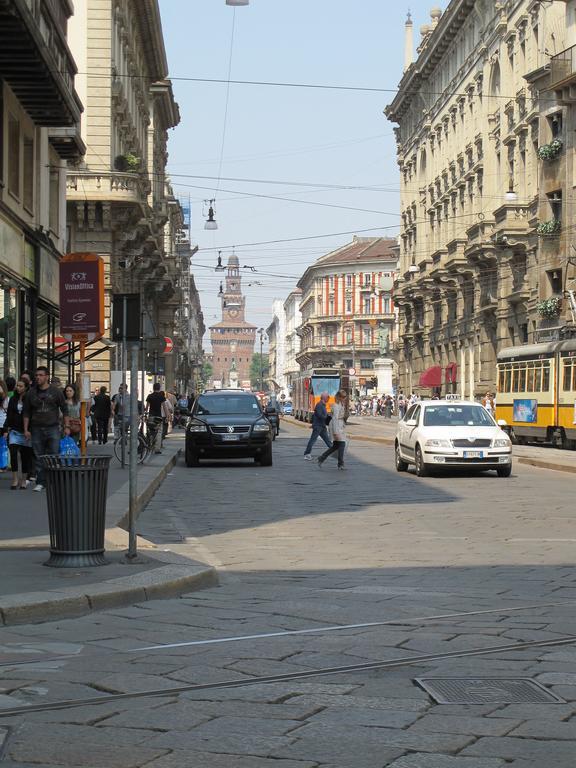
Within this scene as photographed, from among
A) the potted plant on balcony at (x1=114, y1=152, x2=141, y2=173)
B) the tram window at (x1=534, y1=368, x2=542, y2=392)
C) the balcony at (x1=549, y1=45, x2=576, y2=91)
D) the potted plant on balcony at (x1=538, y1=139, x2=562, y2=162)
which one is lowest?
the tram window at (x1=534, y1=368, x2=542, y2=392)

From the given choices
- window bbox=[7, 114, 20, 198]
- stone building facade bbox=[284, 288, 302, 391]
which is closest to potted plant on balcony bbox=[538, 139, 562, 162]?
window bbox=[7, 114, 20, 198]

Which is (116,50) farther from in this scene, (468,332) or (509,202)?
(468,332)

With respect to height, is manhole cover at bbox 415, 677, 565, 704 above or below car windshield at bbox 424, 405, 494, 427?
below

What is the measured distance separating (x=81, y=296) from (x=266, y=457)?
8.46 metres

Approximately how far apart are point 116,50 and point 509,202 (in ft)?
57.1

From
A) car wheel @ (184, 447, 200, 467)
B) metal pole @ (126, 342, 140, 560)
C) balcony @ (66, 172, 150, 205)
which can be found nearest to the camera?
metal pole @ (126, 342, 140, 560)

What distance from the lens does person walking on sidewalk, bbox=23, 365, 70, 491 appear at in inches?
726

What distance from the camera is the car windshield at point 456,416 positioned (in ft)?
84.9

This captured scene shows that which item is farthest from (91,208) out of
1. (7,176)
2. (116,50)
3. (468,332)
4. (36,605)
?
(36,605)

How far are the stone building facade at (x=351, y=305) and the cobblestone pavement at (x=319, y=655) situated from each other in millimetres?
121802

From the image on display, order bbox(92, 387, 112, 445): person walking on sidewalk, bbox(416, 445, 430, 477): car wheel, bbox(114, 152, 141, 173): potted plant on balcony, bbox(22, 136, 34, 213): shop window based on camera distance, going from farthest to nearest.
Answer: bbox(114, 152, 141, 173): potted plant on balcony, bbox(92, 387, 112, 445): person walking on sidewalk, bbox(22, 136, 34, 213): shop window, bbox(416, 445, 430, 477): car wheel

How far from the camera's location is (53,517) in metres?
10.8

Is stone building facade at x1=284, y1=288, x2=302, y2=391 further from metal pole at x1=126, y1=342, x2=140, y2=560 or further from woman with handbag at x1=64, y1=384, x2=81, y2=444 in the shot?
metal pole at x1=126, y1=342, x2=140, y2=560

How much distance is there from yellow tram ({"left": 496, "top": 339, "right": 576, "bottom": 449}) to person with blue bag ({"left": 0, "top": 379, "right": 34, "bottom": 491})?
20652 mm
